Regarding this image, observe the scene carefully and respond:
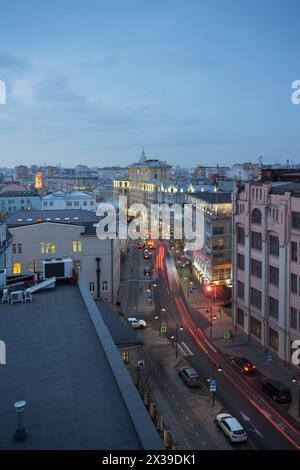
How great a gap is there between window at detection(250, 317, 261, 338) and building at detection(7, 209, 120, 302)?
52.3 feet

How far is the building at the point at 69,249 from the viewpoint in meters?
44.9

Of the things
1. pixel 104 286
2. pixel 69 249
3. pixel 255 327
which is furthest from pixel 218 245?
pixel 69 249

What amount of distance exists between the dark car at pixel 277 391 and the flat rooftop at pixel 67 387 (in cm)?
1597

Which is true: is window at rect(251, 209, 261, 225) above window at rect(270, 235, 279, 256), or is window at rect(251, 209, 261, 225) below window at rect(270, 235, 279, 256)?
above

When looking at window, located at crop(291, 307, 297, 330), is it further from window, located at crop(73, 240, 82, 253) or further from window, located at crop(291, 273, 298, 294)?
window, located at crop(73, 240, 82, 253)

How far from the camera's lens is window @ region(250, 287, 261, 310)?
3906 centimetres

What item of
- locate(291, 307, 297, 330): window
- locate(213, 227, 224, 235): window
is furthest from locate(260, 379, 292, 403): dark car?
locate(213, 227, 224, 235): window

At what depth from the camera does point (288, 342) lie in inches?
1351

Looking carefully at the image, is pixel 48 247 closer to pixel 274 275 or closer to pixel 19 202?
pixel 274 275

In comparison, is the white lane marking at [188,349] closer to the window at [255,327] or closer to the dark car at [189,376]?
the dark car at [189,376]

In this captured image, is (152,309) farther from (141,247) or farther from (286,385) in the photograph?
(141,247)

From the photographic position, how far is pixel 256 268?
39.5 m

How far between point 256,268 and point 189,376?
1286 cm

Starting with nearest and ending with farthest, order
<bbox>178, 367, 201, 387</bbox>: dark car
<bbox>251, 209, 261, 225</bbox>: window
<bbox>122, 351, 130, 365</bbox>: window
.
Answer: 1. <bbox>122, 351, 130, 365</bbox>: window
2. <bbox>178, 367, 201, 387</bbox>: dark car
3. <bbox>251, 209, 261, 225</bbox>: window
